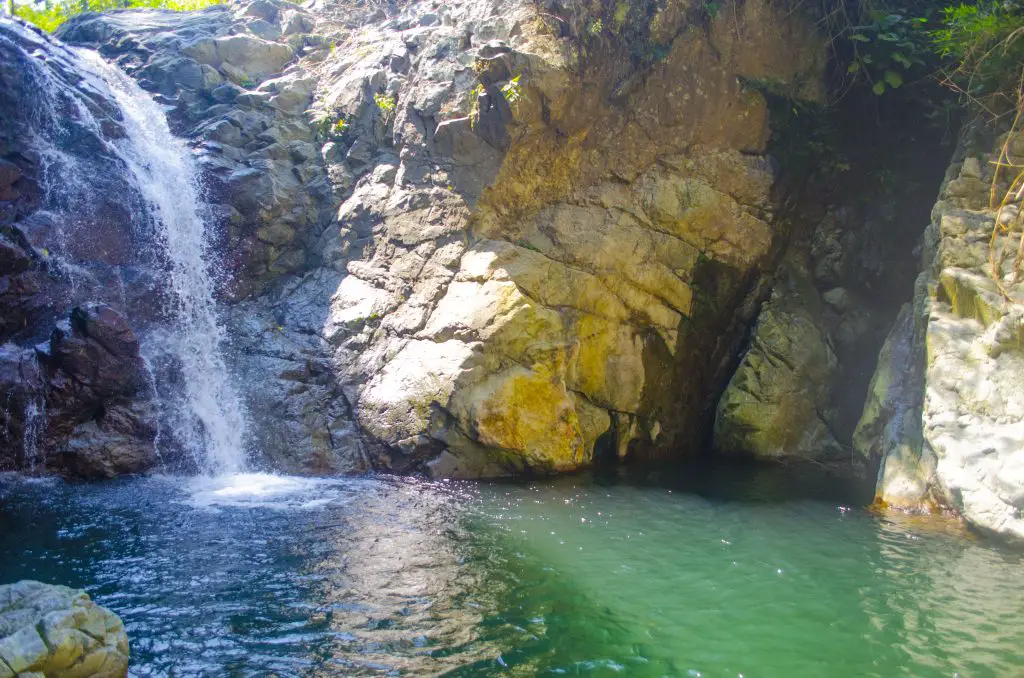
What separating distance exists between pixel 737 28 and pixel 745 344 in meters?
5.76

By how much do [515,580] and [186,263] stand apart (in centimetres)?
892

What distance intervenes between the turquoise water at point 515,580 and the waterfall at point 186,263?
132 cm

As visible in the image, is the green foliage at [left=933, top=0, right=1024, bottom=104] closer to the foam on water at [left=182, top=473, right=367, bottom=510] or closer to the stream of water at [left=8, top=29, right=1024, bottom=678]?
the stream of water at [left=8, top=29, right=1024, bottom=678]

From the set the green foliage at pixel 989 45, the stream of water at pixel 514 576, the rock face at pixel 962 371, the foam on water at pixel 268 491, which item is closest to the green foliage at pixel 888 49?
the green foliage at pixel 989 45

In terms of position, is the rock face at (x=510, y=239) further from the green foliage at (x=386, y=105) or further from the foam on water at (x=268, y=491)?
the foam on water at (x=268, y=491)

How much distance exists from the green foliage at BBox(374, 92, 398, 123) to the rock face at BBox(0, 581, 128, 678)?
10821mm

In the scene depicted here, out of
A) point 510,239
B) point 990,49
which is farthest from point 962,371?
point 510,239

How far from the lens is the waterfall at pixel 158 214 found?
1036 centimetres

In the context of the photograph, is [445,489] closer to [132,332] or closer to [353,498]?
[353,498]

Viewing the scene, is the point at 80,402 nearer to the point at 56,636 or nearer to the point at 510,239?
the point at 56,636

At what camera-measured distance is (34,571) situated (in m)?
5.86

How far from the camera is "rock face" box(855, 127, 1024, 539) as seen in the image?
23.6 feet

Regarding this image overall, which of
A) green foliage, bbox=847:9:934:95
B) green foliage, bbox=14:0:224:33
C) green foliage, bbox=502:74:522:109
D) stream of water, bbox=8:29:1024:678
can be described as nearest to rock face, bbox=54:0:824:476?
green foliage, bbox=502:74:522:109

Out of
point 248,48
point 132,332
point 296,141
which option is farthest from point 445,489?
point 248,48
